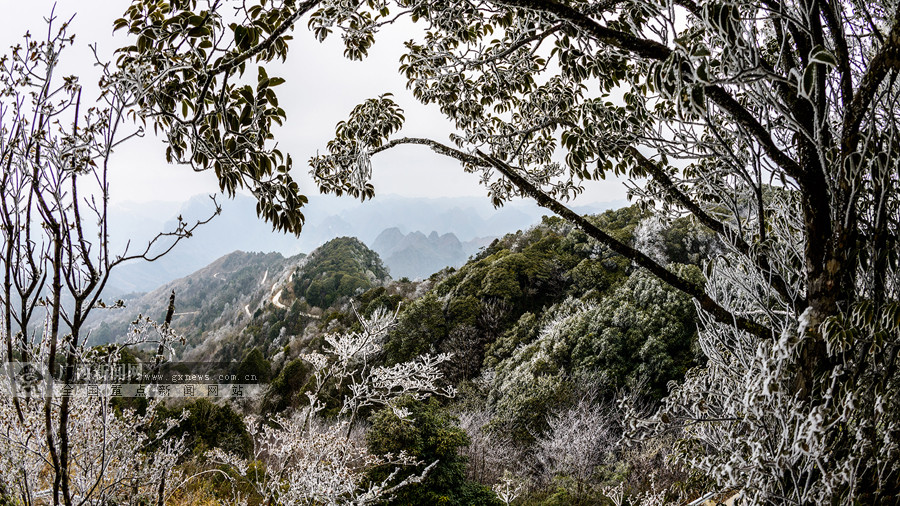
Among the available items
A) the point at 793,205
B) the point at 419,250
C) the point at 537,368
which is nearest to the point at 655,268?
the point at 793,205

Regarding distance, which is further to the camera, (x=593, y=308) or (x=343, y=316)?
(x=343, y=316)

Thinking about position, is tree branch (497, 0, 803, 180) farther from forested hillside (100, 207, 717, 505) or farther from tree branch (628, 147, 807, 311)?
forested hillside (100, 207, 717, 505)

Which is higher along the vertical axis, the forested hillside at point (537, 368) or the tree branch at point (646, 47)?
the tree branch at point (646, 47)

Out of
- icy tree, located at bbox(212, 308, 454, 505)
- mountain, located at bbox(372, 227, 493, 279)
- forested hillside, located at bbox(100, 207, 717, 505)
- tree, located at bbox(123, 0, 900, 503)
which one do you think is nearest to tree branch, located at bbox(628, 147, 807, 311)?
tree, located at bbox(123, 0, 900, 503)

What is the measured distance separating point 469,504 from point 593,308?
6.20 metres

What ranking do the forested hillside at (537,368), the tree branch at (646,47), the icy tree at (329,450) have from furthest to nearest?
the forested hillside at (537,368) → the icy tree at (329,450) → the tree branch at (646,47)

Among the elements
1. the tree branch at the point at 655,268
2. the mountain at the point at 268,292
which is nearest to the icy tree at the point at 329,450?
the tree branch at the point at 655,268

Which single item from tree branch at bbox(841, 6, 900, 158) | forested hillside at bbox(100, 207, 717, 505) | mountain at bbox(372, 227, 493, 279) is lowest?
forested hillside at bbox(100, 207, 717, 505)

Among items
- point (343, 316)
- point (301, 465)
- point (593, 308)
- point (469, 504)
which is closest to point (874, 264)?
point (301, 465)

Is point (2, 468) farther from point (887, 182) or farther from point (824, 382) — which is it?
point (887, 182)

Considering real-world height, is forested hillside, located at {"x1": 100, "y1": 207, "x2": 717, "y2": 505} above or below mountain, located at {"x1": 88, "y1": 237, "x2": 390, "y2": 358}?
below

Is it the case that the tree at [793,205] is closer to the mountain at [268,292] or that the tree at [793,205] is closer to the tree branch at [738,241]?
the tree branch at [738,241]

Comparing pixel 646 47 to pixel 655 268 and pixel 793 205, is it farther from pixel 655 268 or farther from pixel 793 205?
pixel 793 205

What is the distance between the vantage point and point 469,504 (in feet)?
17.4
